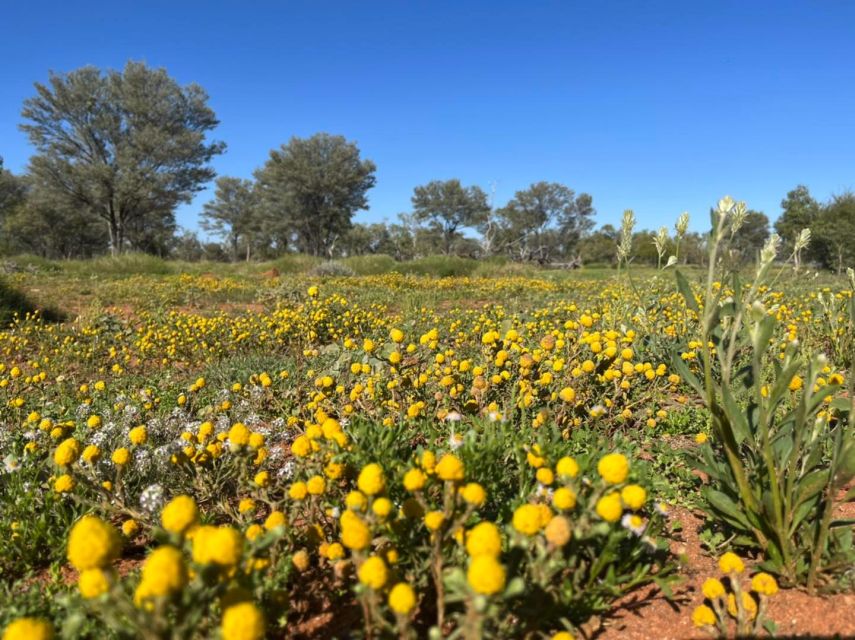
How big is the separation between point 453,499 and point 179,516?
0.72 meters

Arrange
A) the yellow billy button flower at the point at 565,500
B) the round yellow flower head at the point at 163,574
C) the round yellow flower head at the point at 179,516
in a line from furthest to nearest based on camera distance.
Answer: the yellow billy button flower at the point at 565,500 < the round yellow flower head at the point at 179,516 < the round yellow flower head at the point at 163,574

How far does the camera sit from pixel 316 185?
38531 mm

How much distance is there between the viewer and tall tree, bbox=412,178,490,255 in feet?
179

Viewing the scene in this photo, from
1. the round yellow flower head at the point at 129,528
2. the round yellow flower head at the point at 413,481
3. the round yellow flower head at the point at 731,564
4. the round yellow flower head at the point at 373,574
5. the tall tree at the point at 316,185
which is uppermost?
the tall tree at the point at 316,185

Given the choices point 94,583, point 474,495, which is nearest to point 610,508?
point 474,495

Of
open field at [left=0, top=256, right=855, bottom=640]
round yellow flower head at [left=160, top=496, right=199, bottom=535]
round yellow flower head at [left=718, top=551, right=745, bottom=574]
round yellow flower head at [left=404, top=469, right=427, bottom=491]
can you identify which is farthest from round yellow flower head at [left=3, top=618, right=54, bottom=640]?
round yellow flower head at [left=718, top=551, right=745, bottom=574]

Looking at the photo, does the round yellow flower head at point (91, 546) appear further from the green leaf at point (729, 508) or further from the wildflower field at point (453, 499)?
the green leaf at point (729, 508)

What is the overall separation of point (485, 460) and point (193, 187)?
3221cm

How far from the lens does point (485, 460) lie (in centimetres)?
194

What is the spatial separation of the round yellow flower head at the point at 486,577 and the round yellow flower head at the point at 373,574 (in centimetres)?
23

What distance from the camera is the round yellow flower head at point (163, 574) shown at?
3.10ft

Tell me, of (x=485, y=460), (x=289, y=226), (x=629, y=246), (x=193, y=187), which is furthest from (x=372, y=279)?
(x=289, y=226)

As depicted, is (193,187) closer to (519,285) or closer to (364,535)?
(519,285)

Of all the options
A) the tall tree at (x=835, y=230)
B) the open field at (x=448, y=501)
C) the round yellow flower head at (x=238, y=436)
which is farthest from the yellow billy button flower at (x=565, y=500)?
the tall tree at (x=835, y=230)
